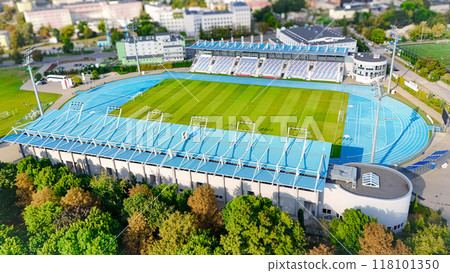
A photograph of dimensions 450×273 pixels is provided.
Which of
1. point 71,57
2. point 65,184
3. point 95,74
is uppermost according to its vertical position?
point 71,57

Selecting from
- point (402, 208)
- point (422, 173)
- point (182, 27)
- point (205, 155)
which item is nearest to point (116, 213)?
point (205, 155)

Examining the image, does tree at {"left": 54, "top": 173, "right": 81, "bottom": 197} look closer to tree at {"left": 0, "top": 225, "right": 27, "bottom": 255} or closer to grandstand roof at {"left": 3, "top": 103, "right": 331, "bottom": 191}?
grandstand roof at {"left": 3, "top": 103, "right": 331, "bottom": 191}

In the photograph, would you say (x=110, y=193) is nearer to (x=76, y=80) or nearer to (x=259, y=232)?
(x=259, y=232)

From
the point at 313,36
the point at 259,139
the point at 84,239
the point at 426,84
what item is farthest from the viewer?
the point at 313,36

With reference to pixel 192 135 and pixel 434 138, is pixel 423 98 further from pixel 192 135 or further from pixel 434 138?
pixel 192 135

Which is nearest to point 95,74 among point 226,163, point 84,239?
point 226,163

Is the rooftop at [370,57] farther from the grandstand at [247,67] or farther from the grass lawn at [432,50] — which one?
the grandstand at [247,67]

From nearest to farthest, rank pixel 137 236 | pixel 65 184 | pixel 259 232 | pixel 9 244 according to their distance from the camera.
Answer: pixel 259 232
pixel 9 244
pixel 137 236
pixel 65 184
